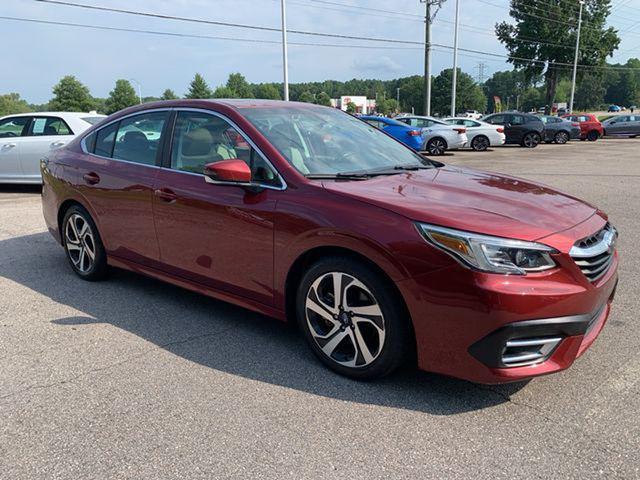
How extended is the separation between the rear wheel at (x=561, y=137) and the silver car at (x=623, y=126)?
673 centimetres

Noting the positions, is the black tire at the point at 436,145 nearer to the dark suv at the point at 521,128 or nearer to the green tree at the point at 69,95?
the dark suv at the point at 521,128

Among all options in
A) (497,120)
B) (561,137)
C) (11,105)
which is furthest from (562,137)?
(11,105)

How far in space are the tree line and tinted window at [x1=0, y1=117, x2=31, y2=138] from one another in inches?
2148

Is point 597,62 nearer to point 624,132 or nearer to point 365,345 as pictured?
point 624,132

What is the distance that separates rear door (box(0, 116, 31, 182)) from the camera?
10414 millimetres

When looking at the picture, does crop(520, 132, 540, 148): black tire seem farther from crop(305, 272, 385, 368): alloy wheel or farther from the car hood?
crop(305, 272, 385, 368): alloy wheel

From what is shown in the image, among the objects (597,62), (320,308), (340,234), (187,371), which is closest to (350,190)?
(340,234)

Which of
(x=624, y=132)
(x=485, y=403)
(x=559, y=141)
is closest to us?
(x=485, y=403)

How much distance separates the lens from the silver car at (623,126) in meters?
33.2

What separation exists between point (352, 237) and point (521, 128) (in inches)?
970

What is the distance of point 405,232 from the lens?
2.75m

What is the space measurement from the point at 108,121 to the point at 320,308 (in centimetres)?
288

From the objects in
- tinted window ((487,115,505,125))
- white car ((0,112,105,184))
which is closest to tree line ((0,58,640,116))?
tinted window ((487,115,505,125))

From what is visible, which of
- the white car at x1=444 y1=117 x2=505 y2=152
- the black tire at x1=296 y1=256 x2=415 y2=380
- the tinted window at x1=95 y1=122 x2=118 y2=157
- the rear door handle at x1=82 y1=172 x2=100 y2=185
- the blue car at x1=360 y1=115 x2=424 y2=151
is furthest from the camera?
the white car at x1=444 y1=117 x2=505 y2=152
